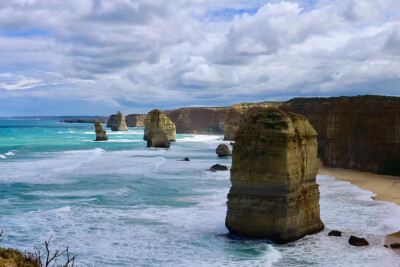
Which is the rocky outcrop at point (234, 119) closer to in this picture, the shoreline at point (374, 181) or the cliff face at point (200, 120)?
the cliff face at point (200, 120)

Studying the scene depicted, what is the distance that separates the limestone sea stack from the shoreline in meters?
10.2

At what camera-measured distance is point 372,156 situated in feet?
128

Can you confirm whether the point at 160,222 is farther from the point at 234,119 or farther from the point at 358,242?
the point at 234,119

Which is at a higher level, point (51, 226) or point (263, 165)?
point (263, 165)

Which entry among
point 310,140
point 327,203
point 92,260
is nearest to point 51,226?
point 92,260

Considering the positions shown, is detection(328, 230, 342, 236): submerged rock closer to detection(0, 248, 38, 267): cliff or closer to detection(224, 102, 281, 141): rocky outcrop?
detection(0, 248, 38, 267): cliff

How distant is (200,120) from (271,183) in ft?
421

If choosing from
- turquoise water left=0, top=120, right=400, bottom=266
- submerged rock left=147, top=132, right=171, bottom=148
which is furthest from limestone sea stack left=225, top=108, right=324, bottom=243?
submerged rock left=147, top=132, right=171, bottom=148

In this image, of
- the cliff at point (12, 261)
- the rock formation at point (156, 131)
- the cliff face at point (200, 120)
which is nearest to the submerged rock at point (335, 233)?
the cliff at point (12, 261)

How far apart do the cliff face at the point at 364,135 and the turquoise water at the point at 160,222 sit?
611 cm

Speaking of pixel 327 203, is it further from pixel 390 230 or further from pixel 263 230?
pixel 263 230

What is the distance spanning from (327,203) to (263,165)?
911 cm

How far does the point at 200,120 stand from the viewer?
5738 inches

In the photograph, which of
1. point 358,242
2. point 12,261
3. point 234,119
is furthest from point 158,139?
point 12,261
